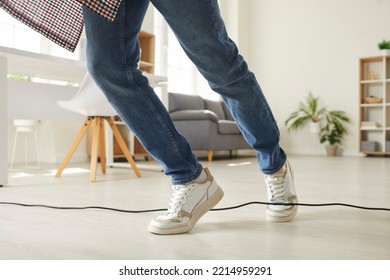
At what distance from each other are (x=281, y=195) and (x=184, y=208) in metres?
0.32

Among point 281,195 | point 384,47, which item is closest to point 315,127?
point 384,47

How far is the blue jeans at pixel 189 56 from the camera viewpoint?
35.2 inches

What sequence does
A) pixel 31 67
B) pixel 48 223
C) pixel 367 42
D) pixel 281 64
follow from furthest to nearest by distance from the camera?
pixel 281 64 → pixel 367 42 → pixel 31 67 → pixel 48 223

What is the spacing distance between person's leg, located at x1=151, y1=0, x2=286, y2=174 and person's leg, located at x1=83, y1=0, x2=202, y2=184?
96 millimetres

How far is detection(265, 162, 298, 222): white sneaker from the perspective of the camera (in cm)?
117

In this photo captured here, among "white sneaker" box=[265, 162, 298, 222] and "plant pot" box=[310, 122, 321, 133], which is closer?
"white sneaker" box=[265, 162, 298, 222]

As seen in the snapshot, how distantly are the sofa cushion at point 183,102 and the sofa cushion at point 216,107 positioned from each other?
16 cm

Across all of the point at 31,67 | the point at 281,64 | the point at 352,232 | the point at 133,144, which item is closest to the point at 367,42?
the point at 281,64

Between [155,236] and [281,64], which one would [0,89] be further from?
[281,64]

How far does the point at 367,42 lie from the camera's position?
546cm

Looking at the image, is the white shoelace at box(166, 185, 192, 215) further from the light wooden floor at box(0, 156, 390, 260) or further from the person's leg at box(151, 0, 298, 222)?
the person's leg at box(151, 0, 298, 222)

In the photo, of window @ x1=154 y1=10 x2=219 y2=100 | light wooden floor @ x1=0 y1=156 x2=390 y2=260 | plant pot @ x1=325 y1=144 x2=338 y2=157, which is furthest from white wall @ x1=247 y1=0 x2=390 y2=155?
light wooden floor @ x1=0 y1=156 x2=390 y2=260

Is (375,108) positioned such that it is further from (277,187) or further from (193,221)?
(193,221)
